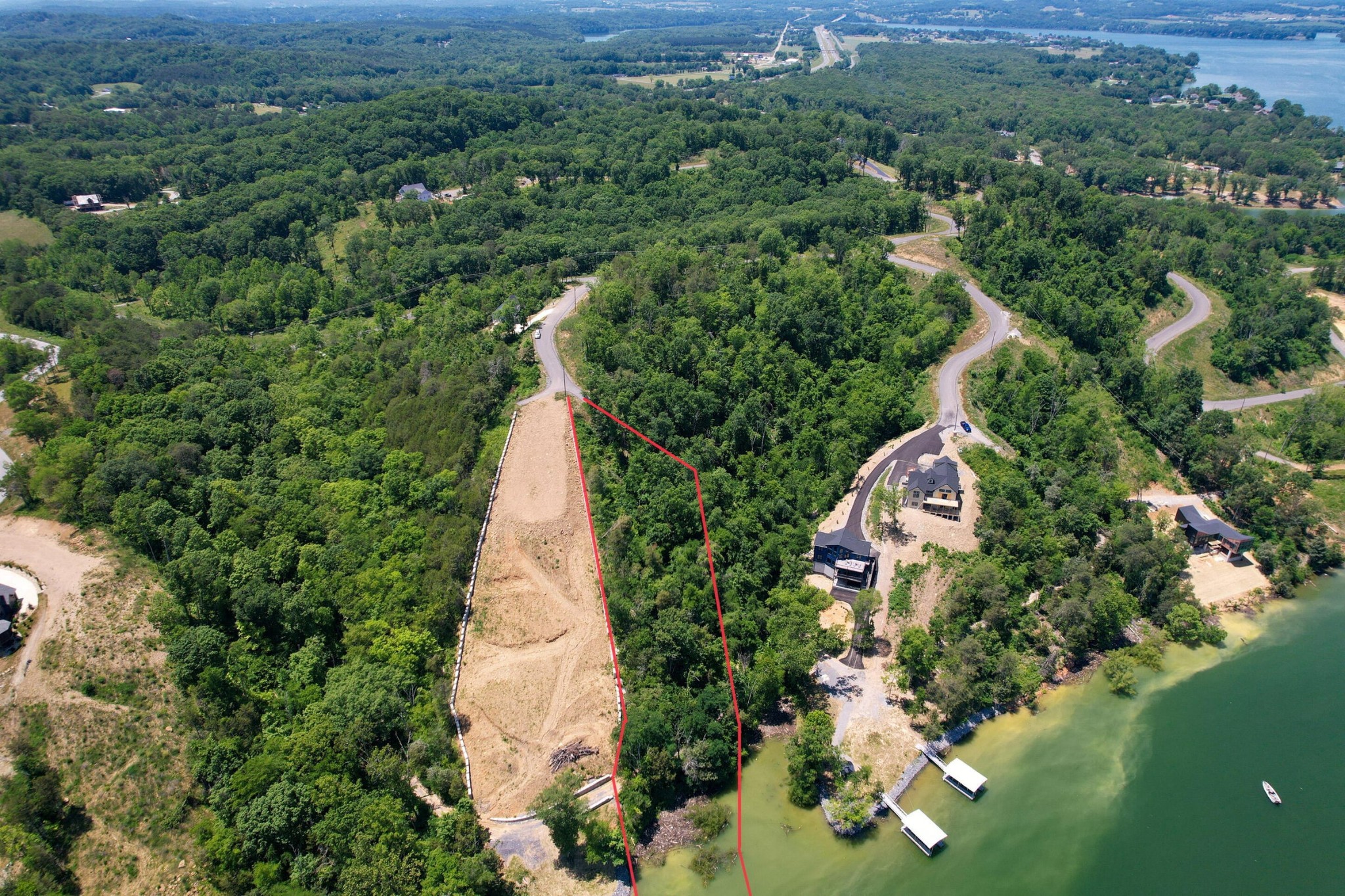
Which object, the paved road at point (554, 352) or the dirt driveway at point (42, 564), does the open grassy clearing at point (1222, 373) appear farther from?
the dirt driveway at point (42, 564)

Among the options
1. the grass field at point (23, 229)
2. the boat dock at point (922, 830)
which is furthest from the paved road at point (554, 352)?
the grass field at point (23, 229)

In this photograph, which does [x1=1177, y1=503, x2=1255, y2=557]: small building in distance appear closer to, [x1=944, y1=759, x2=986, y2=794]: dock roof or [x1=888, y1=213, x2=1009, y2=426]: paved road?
[x1=888, y1=213, x2=1009, y2=426]: paved road

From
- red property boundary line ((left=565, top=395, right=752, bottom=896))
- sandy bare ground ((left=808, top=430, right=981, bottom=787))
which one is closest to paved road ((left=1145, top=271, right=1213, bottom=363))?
sandy bare ground ((left=808, top=430, right=981, bottom=787))

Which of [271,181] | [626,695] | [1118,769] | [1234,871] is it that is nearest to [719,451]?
[626,695]

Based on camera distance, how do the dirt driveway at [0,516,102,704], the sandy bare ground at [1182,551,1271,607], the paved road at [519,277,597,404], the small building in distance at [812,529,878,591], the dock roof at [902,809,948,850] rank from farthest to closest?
the paved road at [519,277,597,404] → the sandy bare ground at [1182,551,1271,607] → the small building in distance at [812,529,878,591] → the dirt driveway at [0,516,102,704] → the dock roof at [902,809,948,850]

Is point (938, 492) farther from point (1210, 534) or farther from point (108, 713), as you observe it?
point (108, 713)

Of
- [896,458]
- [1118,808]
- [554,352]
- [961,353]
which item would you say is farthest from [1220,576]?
[554,352]
